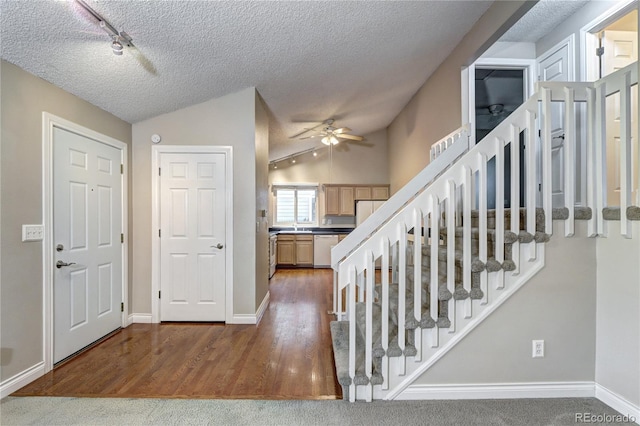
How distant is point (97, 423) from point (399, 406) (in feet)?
6.14

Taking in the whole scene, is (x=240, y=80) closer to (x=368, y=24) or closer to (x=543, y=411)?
(x=368, y=24)

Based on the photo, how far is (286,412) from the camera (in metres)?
1.89

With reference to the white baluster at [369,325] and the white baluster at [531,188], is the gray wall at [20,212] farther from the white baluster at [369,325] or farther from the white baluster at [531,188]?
the white baluster at [531,188]

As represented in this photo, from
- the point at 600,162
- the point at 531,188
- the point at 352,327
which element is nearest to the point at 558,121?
the point at 600,162

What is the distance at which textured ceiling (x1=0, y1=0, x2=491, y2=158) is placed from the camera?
79.3 inches

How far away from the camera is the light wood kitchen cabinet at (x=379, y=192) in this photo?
737 cm

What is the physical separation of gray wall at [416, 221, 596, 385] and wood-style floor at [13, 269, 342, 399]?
0.93 meters

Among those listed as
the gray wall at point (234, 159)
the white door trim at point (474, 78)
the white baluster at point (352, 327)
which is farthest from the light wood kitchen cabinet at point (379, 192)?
the white baluster at point (352, 327)

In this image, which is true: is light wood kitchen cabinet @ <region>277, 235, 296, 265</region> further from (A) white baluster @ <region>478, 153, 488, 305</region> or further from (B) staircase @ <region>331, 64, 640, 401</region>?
(A) white baluster @ <region>478, 153, 488, 305</region>

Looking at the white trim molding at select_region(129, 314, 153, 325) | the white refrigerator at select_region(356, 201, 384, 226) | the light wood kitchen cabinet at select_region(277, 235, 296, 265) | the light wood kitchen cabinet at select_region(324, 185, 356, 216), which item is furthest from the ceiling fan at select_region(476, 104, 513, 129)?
the white trim molding at select_region(129, 314, 153, 325)

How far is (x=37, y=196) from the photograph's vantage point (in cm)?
234

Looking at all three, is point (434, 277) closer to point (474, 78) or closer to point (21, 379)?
point (474, 78)

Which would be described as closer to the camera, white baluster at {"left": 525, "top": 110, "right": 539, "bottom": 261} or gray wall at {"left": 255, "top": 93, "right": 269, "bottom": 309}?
white baluster at {"left": 525, "top": 110, "right": 539, "bottom": 261}

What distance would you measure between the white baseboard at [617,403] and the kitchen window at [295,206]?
622cm
